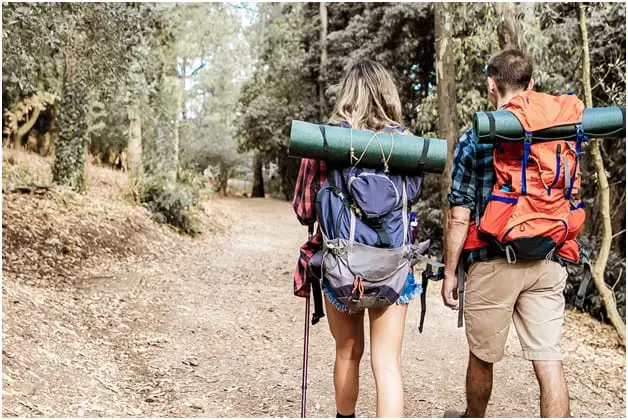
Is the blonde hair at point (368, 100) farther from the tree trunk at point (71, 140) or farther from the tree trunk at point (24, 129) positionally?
the tree trunk at point (24, 129)

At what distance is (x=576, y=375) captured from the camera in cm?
646

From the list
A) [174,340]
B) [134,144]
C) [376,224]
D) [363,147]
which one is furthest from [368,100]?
[134,144]

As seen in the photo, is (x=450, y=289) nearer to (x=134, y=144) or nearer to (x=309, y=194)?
(x=309, y=194)

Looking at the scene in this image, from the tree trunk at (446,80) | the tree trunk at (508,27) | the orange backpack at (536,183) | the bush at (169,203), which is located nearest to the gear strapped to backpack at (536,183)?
the orange backpack at (536,183)

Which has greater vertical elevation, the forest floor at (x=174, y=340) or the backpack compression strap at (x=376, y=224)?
the backpack compression strap at (x=376, y=224)

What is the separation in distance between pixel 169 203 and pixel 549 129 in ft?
35.7

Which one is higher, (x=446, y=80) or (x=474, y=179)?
(x=446, y=80)

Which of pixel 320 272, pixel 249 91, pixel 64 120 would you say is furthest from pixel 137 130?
pixel 320 272

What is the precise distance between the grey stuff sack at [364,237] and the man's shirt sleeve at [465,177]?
423mm

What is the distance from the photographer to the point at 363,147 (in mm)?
2965

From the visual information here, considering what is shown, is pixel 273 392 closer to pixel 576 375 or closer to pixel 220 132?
pixel 576 375

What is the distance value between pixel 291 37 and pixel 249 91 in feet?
11.0

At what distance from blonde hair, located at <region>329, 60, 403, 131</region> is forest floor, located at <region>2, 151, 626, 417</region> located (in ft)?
7.51

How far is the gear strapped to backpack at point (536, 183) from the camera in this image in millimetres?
3082
